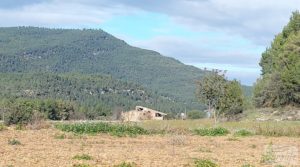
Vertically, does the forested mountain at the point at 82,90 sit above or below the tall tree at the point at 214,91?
above

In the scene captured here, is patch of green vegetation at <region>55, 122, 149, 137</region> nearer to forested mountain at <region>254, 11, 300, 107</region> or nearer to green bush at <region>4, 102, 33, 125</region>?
green bush at <region>4, 102, 33, 125</region>

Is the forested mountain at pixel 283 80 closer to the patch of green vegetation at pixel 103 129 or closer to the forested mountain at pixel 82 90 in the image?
the patch of green vegetation at pixel 103 129

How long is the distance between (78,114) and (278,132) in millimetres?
74762

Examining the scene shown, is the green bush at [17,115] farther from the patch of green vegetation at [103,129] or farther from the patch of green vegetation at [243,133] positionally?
the patch of green vegetation at [243,133]

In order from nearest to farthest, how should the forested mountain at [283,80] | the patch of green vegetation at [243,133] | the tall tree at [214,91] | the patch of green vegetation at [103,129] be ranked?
the patch of green vegetation at [103,129], the patch of green vegetation at [243,133], the tall tree at [214,91], the forested mountain at [283,80]

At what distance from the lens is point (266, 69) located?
276ft

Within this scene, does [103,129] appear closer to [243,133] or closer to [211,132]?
[211,132]

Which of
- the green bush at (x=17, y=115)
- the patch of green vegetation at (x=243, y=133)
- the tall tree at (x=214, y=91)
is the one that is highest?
the tall tree at (x=214, y=91)

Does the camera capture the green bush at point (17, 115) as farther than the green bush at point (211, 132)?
Yes

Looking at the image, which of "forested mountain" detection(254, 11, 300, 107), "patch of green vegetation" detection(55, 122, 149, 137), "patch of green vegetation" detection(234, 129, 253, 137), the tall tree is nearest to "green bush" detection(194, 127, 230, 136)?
"patch of green vegetation" detection(234, 129, 253, 137)

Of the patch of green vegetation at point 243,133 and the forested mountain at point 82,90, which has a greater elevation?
the forested mountain at point 82,90

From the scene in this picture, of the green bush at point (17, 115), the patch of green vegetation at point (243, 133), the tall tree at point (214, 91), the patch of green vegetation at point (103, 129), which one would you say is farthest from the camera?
the tall tree at point (214, 91)

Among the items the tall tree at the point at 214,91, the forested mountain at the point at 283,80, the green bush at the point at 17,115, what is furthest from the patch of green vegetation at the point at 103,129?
the forested mountain at the point at 283,80

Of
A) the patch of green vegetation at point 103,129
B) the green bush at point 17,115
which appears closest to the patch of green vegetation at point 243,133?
the patch of green vegetation at point 103,129
